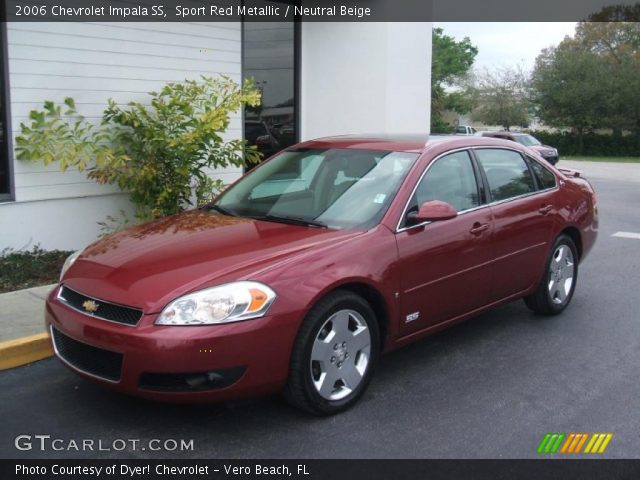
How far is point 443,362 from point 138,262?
232 cm

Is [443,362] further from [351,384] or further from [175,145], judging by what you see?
[175,145]

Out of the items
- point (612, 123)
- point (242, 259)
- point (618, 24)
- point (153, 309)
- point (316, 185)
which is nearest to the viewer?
point (153, 309)

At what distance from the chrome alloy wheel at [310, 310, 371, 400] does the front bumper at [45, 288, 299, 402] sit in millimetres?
262

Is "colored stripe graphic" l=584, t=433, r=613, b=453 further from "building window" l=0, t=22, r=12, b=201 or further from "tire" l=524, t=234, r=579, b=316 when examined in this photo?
"building window" l=0, t=22, r=12, b=201

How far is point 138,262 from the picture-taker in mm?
4160

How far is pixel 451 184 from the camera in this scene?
5.18 metres

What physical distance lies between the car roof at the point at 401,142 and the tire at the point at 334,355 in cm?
143

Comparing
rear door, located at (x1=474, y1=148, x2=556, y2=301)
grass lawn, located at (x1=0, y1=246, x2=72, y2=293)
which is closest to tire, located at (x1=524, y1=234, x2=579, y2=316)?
rear door, located at (x1=474, y1=148, x2=556, y2=301)

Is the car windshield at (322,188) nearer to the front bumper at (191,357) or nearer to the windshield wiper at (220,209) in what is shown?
the windshield wiper at (220,209)

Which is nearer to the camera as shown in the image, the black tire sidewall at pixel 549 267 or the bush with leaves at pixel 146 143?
the black tire sidewall at pixel 549 267

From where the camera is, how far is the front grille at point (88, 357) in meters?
3.79

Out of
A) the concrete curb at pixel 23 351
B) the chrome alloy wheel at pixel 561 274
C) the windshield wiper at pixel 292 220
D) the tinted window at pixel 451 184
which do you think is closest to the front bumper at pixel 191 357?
the windshield wiper at pixel 292 220
